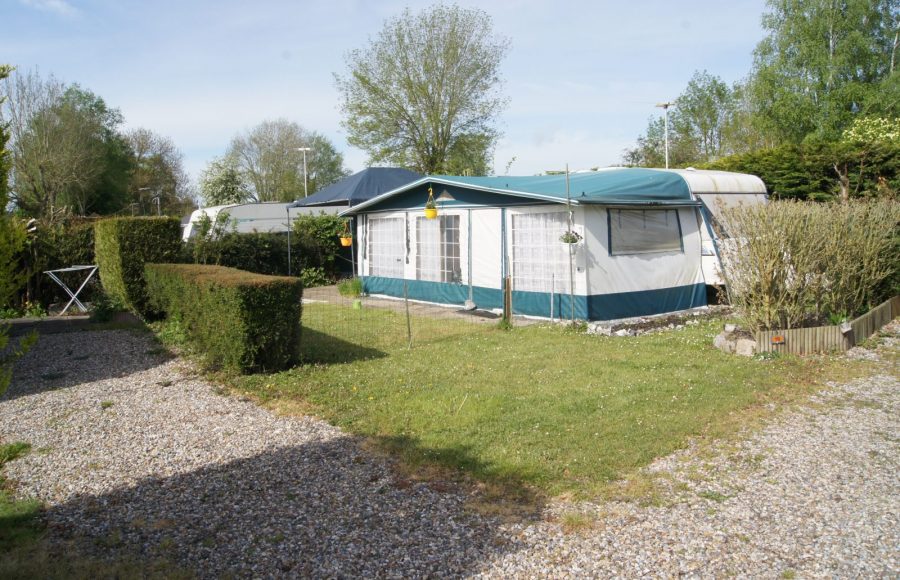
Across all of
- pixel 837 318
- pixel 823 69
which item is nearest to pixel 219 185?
pixel 823 69

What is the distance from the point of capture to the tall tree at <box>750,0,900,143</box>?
1041 inches

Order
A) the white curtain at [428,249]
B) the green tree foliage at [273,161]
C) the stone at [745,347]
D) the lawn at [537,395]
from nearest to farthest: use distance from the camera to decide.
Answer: the lawn at [537,395] → the stone at [745,347] → the white curtain at [428,249] → the green tree foliage at [273,161]

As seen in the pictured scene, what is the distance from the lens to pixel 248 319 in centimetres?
788

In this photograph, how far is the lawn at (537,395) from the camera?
529 cm

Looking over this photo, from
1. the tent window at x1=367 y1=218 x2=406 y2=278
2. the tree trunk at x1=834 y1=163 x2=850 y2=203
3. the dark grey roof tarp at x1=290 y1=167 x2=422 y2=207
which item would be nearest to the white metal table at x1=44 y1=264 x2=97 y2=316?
the tent window at x1=367 y1=218 x2=406 y2=278

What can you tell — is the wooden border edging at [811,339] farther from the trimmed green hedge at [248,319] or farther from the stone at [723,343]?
the trimmed green hedge at [248,319]

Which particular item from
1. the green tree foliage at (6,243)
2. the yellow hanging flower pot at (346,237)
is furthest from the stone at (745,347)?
the yellow hanging flower pot at (346,237)

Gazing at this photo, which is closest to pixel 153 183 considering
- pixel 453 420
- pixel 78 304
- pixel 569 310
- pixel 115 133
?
pixel 115 133

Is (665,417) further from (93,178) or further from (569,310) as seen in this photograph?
(93,178)

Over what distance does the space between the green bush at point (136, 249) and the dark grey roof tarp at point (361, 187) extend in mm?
7458

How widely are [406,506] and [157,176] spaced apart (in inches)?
1959

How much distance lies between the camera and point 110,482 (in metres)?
4.99

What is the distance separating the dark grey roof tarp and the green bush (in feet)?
24.5

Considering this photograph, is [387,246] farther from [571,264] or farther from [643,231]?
[643,231]
